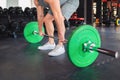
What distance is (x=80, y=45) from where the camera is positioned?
71.4 inches

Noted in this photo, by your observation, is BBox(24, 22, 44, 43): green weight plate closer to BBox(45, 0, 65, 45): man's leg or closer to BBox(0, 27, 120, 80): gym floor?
BBox(0, 27, 120, 80): gym floor

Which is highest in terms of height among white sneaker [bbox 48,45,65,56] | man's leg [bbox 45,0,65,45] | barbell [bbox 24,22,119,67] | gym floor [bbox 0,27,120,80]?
man's leg [bbox 45,0,65,45]

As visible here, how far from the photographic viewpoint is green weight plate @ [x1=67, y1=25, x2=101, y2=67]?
5.71 feet

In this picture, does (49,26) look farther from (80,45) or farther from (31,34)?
(80,45)

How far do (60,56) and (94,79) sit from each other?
77cm

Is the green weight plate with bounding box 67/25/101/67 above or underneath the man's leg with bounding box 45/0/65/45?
underneath

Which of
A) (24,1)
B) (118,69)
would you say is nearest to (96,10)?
(24,1)

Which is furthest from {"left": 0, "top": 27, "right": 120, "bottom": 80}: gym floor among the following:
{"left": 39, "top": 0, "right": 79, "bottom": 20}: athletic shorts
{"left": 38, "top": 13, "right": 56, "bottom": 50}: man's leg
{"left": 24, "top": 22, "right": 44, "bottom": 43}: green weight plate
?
{"left": 24, "top": 22, "right": 44, "bottom": 43}: green weight plate

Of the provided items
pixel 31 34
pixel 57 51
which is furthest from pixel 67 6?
pixel 31 34

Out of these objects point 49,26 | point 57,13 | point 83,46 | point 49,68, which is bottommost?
point 49,68

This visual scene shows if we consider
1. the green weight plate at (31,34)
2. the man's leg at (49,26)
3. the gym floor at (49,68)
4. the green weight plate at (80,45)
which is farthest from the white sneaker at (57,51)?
the green weight plate at (31,34)

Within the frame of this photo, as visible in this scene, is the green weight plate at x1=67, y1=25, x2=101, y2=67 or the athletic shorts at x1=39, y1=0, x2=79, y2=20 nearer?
the green weight plate at x1=67, y1=25, x2=101, y2=67

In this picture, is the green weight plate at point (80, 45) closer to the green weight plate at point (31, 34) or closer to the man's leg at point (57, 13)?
the man's leg at point (57, 13)

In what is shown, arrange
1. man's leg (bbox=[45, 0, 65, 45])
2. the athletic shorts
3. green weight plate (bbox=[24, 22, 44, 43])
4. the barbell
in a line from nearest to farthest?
the barbell < man's leg (bbox=[45, 0, 65, 45]) < the athletic shorts < green weight plate (bbox=[24, 22, 44, 43])
